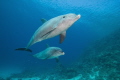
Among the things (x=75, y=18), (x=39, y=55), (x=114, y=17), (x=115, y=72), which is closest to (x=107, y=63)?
(x=115, y=72)

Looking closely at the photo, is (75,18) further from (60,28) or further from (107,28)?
(107,28)

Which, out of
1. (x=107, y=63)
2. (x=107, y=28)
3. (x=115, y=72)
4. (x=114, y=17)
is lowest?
(x=115, y=72)

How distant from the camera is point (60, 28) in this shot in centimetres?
276

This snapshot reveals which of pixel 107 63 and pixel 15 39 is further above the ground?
pixel 15 39

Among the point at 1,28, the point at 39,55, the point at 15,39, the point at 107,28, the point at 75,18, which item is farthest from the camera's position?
the point at 15,39

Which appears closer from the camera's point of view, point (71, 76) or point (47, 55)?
point (47, 55)

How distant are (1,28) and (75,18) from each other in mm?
94004

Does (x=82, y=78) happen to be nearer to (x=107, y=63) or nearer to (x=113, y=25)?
(x=107, y=63)

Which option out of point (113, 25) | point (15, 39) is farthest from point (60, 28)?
point (15, 39)

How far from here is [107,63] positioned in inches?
512

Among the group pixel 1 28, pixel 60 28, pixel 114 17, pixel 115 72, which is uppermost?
pixel 1 28

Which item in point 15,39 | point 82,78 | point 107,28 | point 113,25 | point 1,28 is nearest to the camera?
point 82,78

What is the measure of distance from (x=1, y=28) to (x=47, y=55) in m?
91.9

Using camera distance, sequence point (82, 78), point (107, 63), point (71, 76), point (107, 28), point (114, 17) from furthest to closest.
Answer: point (107, 28) < point (114, 17) < point (71, 76) < point (82, 78) < point (107, 63)
